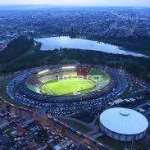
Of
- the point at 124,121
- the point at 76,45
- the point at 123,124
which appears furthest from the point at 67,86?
the point at 76,45

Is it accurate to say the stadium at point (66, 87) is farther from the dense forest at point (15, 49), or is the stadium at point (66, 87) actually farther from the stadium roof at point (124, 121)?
the dense forest at point (15, 49)

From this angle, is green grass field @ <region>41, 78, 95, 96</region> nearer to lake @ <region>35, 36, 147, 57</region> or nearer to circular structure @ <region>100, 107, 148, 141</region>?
circular structure @ <region>100, 107, 148, 141</region>

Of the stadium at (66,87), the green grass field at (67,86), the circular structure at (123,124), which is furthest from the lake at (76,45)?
the circular structure at (123,124)

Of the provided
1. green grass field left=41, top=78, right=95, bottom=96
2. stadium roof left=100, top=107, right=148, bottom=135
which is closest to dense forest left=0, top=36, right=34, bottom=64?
green grass field left=41, top=78, right=95, bottom=96

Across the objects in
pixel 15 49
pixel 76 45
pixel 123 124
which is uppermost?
pixel 123 124

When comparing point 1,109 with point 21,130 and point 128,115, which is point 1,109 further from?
point 128,115

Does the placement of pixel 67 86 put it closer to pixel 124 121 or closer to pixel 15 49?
pixel 124 121
